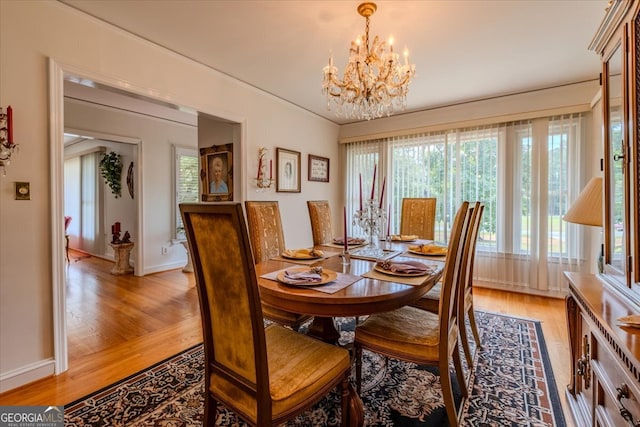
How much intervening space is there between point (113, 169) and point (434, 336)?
5750 mm

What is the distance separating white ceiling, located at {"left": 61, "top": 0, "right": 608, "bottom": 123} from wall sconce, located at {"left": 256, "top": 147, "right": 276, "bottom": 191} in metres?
0.80

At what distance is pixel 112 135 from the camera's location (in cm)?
409

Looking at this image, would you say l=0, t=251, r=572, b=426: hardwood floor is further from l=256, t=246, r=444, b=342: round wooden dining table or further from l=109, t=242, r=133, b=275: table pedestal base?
l=256, t=246, r=444, b=342: round wooden dining table

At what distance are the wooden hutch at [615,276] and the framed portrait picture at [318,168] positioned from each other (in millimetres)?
3227

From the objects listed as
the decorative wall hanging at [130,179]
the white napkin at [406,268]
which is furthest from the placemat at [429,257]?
the decorative wall hanging at [130,179]

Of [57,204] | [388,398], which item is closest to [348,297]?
[388,398]

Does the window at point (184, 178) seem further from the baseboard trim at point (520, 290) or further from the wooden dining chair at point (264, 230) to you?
the baseboard trim at point (520, 290)

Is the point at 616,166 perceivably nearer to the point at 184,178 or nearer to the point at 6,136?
the point at 6,136

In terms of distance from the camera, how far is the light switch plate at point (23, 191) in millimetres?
1780

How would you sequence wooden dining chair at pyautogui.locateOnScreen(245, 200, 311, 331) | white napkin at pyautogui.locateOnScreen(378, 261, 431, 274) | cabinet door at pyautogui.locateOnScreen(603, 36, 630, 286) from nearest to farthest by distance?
cabinet door at pyautogui.locateOnScreen(603, 36, 630, 286) → white napkin at pyautogui.locateOnScreen(378, 261, 431, 274) → wooden dining chair at pyautogui.locateOnScreen(245, 200, 311, 331)

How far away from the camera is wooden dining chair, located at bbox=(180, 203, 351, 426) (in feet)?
3.12

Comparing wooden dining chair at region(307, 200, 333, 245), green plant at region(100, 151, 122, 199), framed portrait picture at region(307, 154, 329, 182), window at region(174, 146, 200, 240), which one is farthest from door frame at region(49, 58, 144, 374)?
green plant at region(100, 151, 122, 199)

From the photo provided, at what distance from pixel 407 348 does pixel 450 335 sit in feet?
0.89

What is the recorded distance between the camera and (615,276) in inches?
51.1
